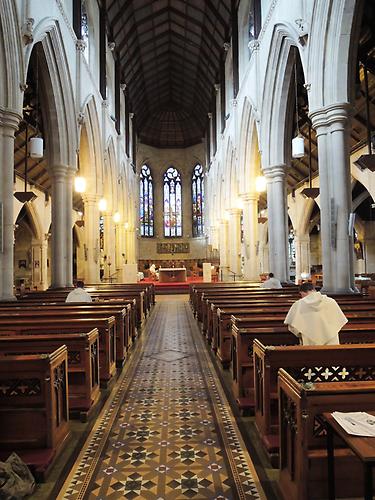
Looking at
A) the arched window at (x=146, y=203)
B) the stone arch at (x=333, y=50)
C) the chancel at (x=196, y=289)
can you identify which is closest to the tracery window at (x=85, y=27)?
the chancel at (x=196, y=289)

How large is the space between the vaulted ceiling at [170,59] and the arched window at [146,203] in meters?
2.80

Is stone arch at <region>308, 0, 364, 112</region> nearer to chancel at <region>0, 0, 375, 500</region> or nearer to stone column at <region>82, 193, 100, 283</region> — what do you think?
chancel at <region>0, 0, 375, 500</region>

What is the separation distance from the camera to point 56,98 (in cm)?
1230

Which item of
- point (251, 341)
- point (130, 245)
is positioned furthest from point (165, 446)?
point (130, 245)

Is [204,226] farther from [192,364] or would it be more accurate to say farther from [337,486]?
[337,486]

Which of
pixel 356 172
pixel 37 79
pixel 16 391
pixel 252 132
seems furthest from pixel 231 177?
pixel 16 391

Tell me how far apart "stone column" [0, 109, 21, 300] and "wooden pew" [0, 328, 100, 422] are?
436 cm

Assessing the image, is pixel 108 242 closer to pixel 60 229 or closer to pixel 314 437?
pixel 60 229

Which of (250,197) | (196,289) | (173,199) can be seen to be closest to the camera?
(196,289)

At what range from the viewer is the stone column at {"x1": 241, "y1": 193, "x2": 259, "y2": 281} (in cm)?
1638

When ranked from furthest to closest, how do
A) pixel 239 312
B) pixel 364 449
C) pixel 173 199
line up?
pixel 173 199, pixel 239 312, pixel 364 449

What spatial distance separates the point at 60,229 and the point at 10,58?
5021mm

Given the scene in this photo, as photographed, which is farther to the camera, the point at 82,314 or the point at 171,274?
the point at 171,274

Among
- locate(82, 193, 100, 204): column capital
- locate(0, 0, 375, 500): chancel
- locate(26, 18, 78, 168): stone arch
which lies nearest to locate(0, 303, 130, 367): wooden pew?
locate(0, 0, 375, 500): chancel
